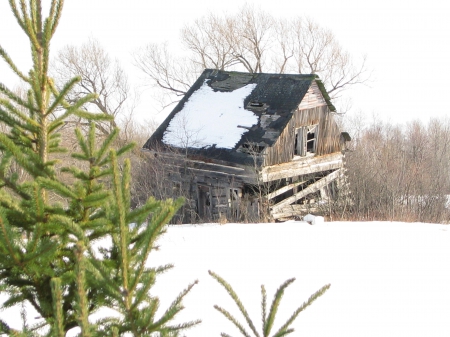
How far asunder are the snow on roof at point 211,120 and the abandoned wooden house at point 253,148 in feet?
0.13

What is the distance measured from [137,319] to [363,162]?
23807mm

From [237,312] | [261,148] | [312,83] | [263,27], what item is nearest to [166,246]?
[237,312]

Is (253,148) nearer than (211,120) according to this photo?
Yes

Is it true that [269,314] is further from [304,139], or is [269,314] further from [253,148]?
[304,139]

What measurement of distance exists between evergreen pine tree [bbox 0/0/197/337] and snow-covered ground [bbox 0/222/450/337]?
193 inches

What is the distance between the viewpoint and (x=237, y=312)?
313 inches

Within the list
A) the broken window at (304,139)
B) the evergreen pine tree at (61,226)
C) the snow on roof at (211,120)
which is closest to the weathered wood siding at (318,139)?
the broken window at (304,139)

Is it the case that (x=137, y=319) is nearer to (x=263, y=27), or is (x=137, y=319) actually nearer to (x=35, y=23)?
(x=35, y=23)

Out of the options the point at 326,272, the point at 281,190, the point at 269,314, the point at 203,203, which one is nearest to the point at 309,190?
the point at 281,190

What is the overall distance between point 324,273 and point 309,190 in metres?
9.54

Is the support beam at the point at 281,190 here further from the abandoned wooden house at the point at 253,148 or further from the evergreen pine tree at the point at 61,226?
the evergreen pine tree at the point at 61,226

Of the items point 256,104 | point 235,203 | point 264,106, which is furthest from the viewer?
point 256,104

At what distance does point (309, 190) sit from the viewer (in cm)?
1905

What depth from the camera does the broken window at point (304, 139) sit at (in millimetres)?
18391
